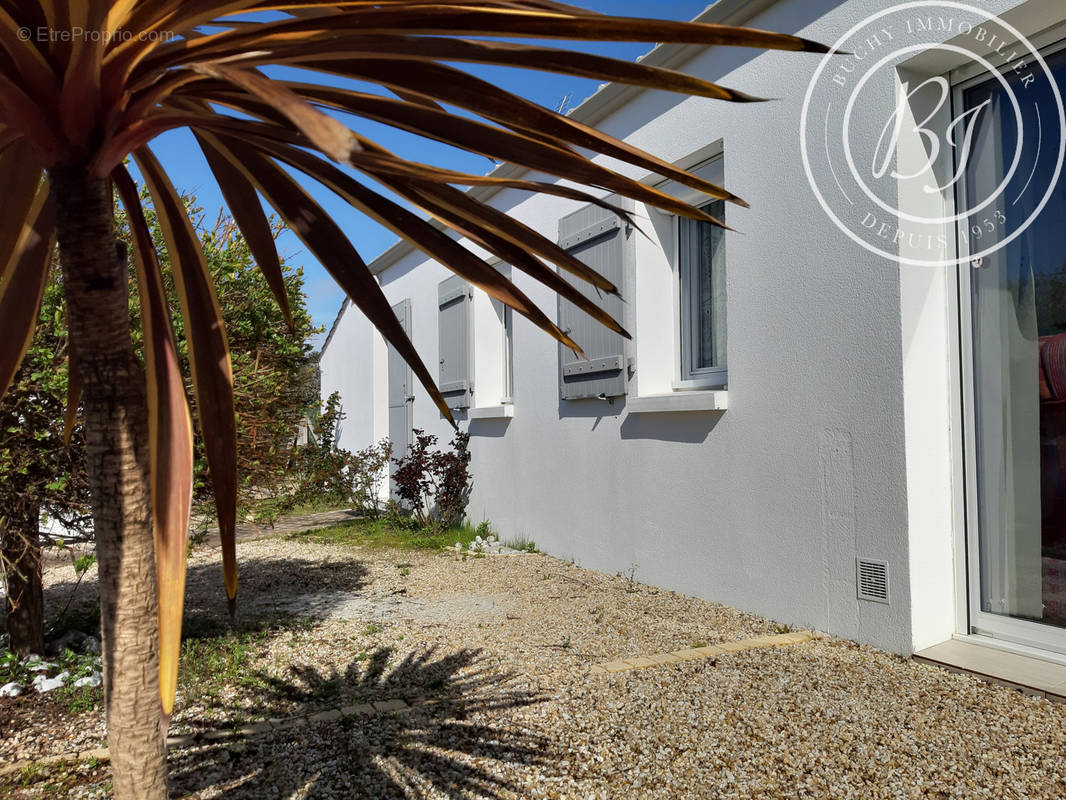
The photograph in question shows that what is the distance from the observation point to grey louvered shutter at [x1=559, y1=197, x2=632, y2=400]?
4.90m

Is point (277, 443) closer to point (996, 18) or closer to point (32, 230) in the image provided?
point (32, 230)

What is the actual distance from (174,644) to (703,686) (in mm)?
2069

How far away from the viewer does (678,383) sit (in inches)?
188

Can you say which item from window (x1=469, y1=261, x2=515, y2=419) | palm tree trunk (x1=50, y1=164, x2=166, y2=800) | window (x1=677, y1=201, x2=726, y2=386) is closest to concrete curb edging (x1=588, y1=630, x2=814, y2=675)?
window (x1=677, y1=201, x2=726, y2=386)

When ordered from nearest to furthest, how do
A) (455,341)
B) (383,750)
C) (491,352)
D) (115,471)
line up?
(115,471) → (383,750) → (491,352) → (455,341)

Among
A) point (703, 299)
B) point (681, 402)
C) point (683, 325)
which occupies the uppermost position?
point (703, 299)

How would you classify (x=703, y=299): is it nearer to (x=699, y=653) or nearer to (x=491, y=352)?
(x=699, y=653)

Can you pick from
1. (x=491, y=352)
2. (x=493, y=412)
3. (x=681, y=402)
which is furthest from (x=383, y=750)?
(x=491, y=352)

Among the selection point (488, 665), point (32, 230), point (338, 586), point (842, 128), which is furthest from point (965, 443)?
point (338, 586)

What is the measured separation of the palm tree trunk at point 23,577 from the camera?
112 inches

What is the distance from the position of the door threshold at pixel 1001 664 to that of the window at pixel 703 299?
185 centimetres

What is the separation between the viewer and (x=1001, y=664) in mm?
2793

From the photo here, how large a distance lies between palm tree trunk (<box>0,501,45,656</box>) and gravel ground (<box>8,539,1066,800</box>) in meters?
0.74

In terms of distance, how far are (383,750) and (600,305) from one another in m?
3.32
